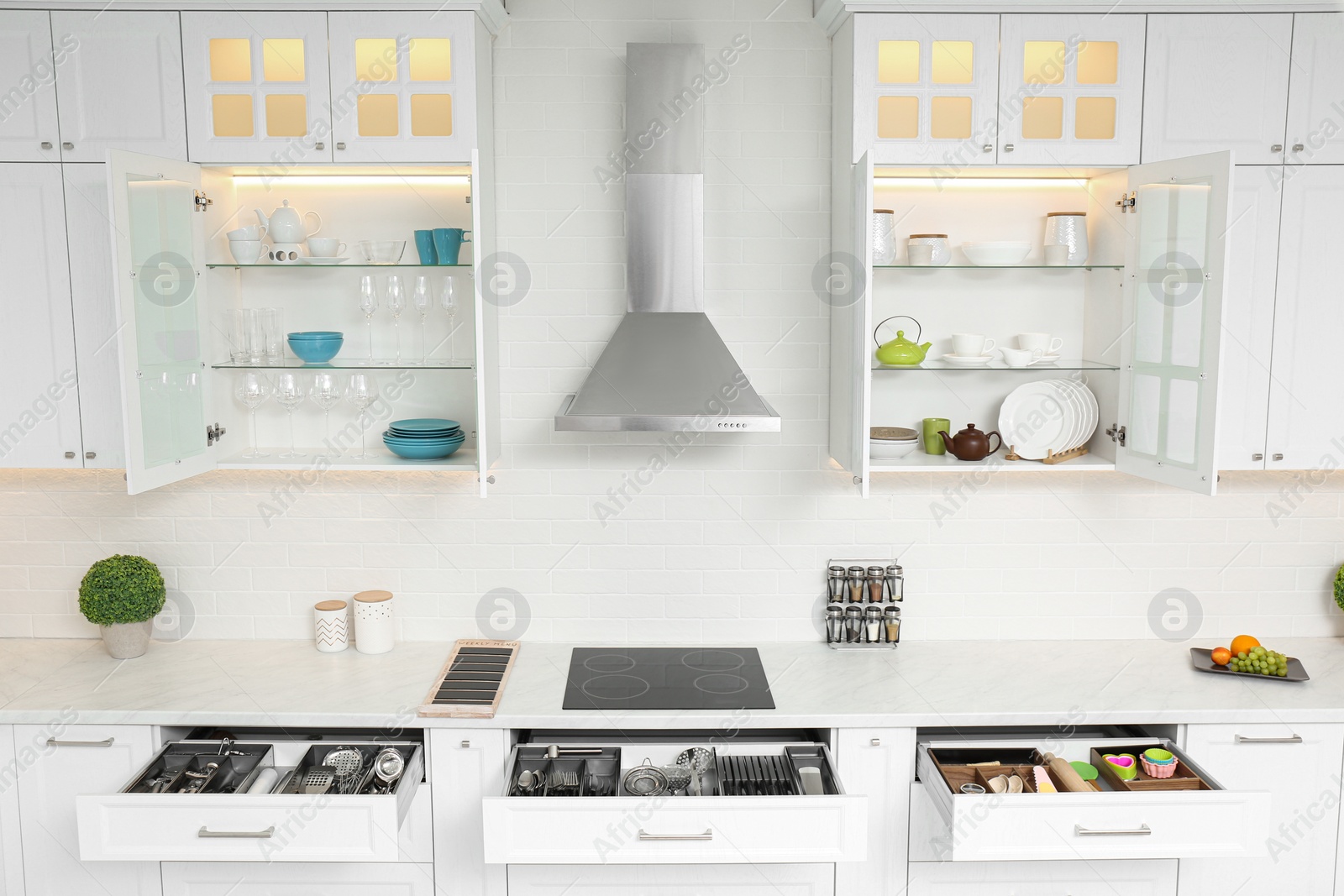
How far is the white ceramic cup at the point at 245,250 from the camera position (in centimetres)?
308

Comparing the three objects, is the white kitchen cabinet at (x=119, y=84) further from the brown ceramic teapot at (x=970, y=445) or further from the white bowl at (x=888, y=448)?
the brown ceramic teapot at (x=970, y=445)

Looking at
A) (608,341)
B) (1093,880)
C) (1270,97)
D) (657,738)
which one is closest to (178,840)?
(657,738)

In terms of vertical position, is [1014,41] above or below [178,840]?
above

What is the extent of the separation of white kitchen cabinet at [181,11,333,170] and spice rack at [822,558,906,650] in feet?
7.28

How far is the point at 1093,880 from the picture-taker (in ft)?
9.29

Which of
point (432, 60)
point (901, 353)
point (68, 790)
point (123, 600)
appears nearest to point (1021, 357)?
point (901, 353)

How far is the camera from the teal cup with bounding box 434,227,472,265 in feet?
10.0

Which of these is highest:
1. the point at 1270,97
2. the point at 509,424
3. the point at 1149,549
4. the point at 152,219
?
the point at 1270,97

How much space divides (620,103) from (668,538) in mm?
1527

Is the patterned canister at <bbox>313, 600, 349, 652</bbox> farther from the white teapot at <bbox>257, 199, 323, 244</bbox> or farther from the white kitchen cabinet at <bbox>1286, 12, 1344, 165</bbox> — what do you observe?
the white kitchen cabinet at <bbox>1286, 12, 1344, 165</bbox>

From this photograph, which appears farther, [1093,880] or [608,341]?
[608,341]

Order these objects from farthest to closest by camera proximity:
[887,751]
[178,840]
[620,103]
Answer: [620,103] < [887,751] < [178,840]

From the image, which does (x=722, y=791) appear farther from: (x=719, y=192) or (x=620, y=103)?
(x=620, y=103)

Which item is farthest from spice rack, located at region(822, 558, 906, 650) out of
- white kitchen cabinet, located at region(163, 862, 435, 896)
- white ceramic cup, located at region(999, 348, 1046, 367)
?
white kitchen cabinet, located at region(163, 862, 435, 896)
